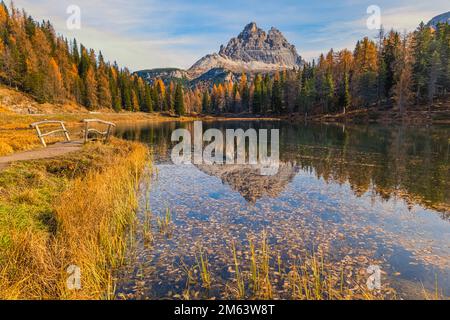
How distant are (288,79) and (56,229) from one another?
373 feet

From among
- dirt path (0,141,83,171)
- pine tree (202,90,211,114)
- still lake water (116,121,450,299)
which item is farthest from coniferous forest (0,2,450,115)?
dirt path (0,141,83,171)

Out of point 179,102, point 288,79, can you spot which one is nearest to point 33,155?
point 288,79

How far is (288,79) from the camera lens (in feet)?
371

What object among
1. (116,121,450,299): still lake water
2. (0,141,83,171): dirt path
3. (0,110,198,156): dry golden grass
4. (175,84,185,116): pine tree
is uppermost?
(175,84,185,116): pine tree

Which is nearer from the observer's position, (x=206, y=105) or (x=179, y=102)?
(x=179, y=102)

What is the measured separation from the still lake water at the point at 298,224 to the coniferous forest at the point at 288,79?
6422 cm

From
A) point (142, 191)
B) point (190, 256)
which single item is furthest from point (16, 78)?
point (190, 256)

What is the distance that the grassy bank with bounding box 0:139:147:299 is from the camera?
21.2 ft

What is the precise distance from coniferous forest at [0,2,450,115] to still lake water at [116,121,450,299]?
6422 centimetres

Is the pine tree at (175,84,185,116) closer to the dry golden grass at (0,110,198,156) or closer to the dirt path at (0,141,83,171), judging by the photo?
the dry golden grass at (0,110,198,156)

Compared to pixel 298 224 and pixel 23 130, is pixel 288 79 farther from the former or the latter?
pixel 298 224

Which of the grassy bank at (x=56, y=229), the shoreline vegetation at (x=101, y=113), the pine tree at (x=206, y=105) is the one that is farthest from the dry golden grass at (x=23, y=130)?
the pine tree at (x=206, y=105)

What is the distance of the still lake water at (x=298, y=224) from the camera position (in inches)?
305
